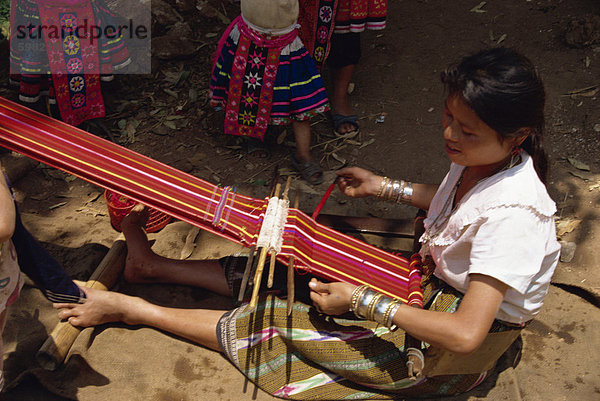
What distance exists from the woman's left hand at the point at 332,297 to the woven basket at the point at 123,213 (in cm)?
144

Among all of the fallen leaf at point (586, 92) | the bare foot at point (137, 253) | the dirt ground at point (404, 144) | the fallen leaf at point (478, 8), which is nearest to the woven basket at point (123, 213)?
the dirt ground at point (404, 144)

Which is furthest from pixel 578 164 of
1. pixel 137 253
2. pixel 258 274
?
pixel 137 253

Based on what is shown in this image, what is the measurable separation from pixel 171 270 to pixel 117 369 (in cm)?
62

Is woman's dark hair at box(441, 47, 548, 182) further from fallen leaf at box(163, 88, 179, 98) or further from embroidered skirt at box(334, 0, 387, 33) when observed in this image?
fallen leaf at box(163, 88, 179, 98)

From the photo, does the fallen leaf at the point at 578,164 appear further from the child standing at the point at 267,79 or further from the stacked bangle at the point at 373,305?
the stacked bangle at the point at 373,305

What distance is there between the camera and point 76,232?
356 cm

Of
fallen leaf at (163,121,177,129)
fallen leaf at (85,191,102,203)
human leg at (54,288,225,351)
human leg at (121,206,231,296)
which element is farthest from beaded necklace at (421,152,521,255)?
fallen leaf at (163,121,177,129)

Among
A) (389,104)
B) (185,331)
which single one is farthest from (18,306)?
(389,104)

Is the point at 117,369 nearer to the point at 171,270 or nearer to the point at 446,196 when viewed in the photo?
the point at 171,270

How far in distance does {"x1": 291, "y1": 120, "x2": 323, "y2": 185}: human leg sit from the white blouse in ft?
5.90

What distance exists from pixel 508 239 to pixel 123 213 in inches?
95.4

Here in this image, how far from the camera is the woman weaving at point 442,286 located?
75.6 inches

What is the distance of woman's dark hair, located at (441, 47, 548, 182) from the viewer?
1856 millimetres

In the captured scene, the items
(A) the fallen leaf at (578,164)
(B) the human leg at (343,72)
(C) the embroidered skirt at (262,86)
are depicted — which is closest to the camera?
(C) the embroidered skirt at (262,86)
